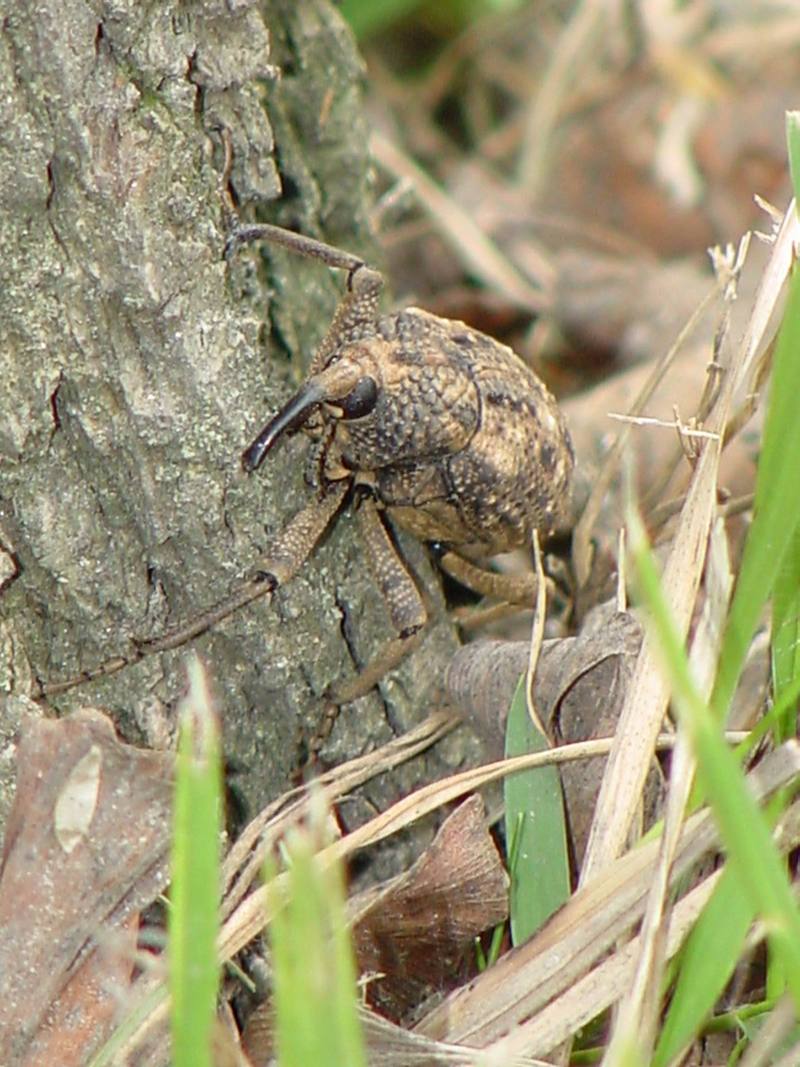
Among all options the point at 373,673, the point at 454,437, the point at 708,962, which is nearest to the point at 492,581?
the point at 454,437

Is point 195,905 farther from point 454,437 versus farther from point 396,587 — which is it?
point 454,437

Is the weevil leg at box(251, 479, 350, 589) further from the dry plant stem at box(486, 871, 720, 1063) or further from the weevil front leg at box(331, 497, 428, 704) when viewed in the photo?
the dry plant stem at box(486, 871, 720, 1063)

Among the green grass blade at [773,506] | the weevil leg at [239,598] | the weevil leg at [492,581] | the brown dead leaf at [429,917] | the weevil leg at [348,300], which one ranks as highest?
the weevil leg at [348,300]

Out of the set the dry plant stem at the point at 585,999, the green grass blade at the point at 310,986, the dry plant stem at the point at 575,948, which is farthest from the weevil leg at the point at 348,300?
the green grass blade at the point at 310,986

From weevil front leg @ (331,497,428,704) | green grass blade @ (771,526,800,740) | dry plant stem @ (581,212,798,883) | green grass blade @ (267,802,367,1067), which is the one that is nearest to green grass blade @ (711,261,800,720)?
dry plant stem @ (581,212,798,883)

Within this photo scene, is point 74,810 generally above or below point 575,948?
above

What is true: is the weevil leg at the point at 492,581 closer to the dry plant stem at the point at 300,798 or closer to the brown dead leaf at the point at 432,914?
the dry plant stem at the point at 300,798
